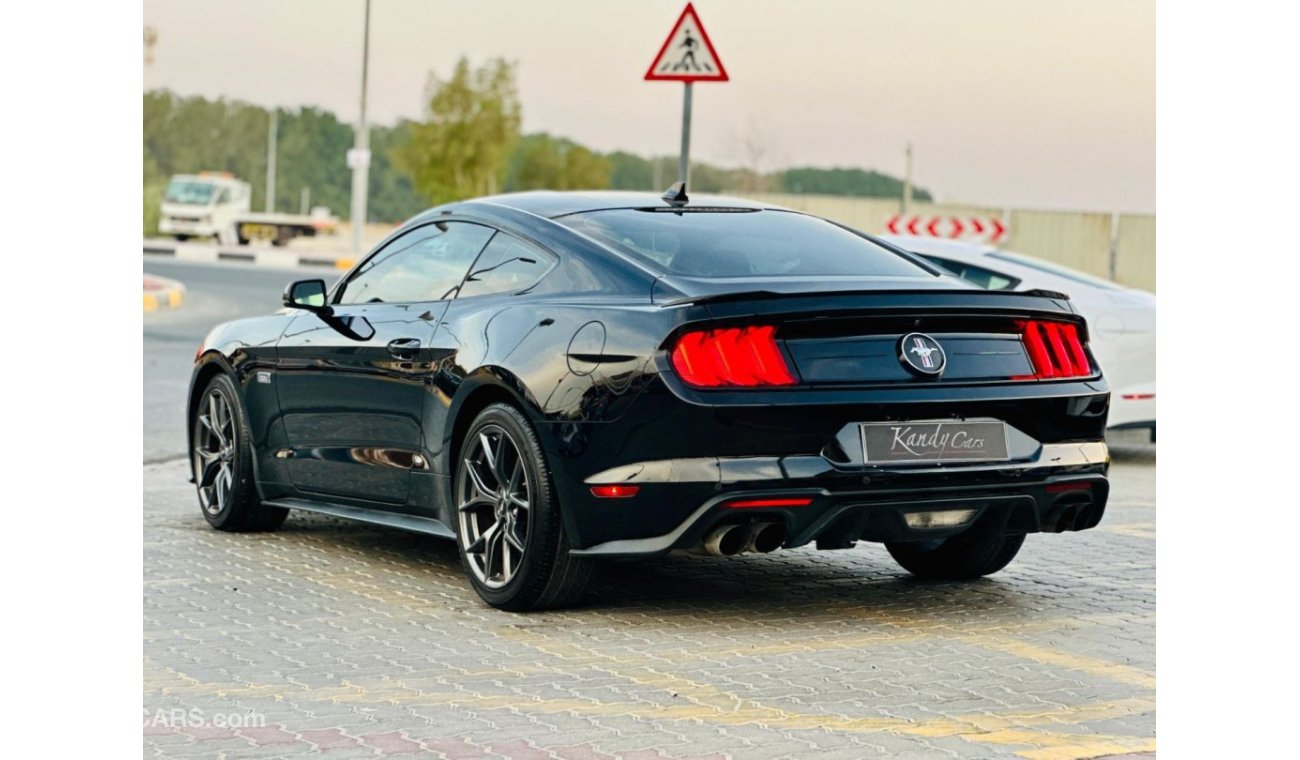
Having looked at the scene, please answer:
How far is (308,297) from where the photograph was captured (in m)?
7.77

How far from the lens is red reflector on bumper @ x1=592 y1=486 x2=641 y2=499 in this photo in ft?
19.5

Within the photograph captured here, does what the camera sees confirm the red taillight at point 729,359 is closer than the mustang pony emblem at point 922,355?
Yes

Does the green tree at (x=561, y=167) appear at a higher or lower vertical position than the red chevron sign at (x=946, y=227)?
higher

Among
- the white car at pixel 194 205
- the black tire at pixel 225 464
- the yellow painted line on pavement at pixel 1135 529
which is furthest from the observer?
the white car at pixel 194 205

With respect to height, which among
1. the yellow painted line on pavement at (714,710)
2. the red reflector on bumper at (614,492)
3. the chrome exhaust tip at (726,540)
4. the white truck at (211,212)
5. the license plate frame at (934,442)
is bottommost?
the yellow painted line on pavement at (714,710)

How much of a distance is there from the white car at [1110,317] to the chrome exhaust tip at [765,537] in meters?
5.90

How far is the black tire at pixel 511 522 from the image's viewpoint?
6.21 metres

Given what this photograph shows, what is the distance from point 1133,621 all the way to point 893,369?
1289 millimetres

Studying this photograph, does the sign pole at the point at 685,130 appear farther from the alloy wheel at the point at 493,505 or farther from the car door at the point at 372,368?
the alloy wheel at the point at 493,505

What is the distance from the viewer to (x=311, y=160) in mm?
98250

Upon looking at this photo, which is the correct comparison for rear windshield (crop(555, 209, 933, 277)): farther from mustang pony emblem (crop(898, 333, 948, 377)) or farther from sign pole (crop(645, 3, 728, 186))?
sign pole (crop(645, 3, 728, 186))

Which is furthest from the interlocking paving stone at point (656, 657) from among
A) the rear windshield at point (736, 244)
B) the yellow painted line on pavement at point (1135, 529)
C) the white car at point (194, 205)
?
the white car at point (194, 205)

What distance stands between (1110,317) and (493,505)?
6.22m
